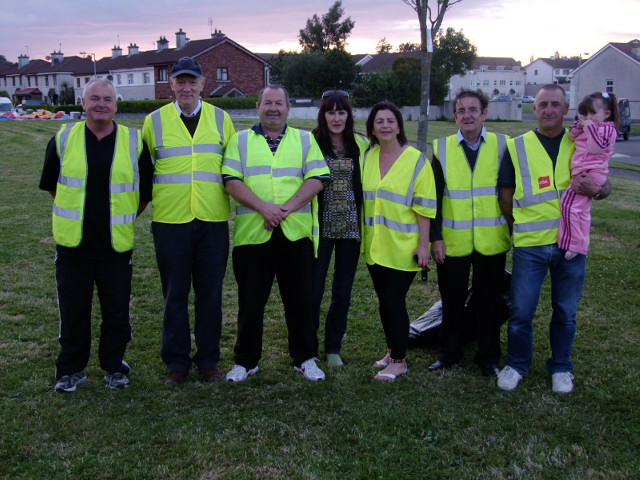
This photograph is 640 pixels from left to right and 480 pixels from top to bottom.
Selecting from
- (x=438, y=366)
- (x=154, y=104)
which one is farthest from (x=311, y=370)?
(x=154, y=104)

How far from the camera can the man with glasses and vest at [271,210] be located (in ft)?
14.6

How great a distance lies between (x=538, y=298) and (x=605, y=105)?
1332mm

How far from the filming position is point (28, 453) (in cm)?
364

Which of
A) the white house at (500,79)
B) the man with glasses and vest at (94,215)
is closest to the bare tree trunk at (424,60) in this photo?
the man with glasses and vest at (94,215)

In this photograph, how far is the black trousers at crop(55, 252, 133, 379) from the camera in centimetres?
439

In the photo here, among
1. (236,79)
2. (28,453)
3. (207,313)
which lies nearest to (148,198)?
(207,313)

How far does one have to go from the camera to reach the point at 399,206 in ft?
15.1

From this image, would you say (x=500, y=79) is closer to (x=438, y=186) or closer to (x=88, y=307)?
(x=438, y=186)

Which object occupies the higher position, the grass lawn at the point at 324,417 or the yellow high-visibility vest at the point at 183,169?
the yellow high-visibility vest at the point at 183,169

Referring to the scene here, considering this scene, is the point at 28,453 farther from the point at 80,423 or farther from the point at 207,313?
the point at 207,313

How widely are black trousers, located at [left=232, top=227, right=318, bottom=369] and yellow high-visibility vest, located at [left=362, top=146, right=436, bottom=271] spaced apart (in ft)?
1.66

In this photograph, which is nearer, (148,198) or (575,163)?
(575,163)

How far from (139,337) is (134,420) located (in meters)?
1.63

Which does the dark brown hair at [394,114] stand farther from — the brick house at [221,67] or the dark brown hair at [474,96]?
the brick house at [221,67]
